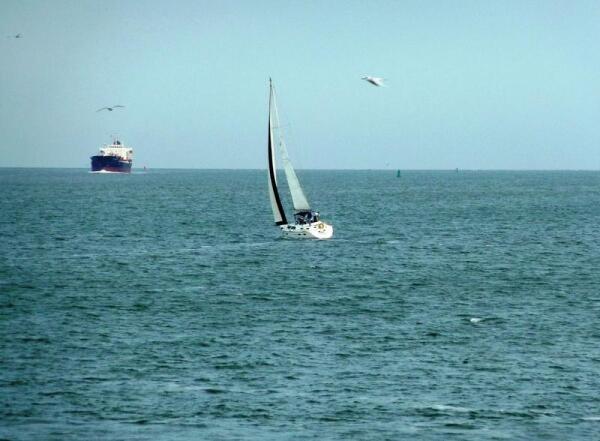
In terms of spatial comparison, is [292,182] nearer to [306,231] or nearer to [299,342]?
[306,231]

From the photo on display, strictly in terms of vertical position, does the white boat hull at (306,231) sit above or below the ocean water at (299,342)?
above

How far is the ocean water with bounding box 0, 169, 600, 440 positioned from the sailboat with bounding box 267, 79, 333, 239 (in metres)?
2.93

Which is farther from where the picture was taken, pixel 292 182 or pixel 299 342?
pixel 292 182

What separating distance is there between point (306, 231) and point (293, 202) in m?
3.66

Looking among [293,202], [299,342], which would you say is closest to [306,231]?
[293,202]

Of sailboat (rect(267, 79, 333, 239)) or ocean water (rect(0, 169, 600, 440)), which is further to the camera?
sailboat (rect(267, 79, 333, 239))

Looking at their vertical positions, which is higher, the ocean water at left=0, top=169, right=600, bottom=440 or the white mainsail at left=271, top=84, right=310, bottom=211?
the white mainsail at left=271, top=84, right=310, bottom=211

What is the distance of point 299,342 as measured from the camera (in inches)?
2039

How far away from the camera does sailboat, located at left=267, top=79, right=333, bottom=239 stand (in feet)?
336

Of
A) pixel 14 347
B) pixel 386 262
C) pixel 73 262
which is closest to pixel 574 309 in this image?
pixel 386 262

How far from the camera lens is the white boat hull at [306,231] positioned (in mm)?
105062

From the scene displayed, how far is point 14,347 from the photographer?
50.1 meters

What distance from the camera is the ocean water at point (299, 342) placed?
38438 mm

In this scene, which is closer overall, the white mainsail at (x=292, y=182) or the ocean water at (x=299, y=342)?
the ocean water at (x=299, y=342)
